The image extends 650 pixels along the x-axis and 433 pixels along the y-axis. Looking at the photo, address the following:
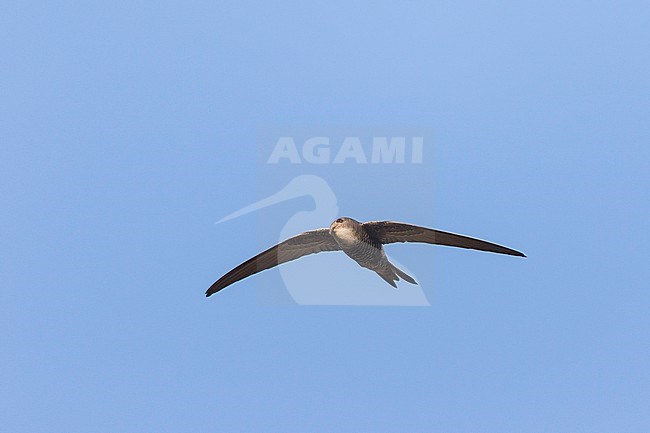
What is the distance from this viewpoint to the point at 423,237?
12984 millimetres

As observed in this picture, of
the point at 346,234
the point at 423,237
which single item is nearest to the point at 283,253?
the point at 346,234

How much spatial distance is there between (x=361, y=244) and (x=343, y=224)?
0.47 meters

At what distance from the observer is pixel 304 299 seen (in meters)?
13.2

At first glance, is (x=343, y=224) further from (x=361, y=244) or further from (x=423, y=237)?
(x=423, y=237)

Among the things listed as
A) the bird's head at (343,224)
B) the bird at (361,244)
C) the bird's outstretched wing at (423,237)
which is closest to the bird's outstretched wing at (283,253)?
the bird at (361,244)

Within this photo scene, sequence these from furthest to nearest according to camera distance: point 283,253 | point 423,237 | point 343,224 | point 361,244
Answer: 1. point 283,253
2. point 423,237
3. point 361,244
4. point 343,224

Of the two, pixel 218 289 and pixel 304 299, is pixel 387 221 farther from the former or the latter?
pixel 218 289

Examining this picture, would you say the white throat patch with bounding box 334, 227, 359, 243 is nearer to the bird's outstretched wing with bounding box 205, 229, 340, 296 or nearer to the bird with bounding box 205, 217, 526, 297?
the bird with bounding box 205, 217, 526, 297

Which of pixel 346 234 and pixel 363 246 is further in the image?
pixel 363 246

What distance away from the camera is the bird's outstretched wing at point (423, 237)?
12.5m

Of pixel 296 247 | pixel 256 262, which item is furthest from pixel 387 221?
pixel 256 262

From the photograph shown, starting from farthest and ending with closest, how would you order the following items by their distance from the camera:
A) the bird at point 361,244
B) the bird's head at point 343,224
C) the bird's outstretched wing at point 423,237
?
the bird's outstretched wing at point 423,237 → the bird at point 361,244 → the bird's head at point 343,224

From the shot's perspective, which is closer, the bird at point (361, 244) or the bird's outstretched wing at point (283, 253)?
the bird at point (361, 244)

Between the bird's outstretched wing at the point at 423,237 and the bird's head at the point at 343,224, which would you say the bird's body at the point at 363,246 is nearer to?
the bird's head at the point at 343,224
